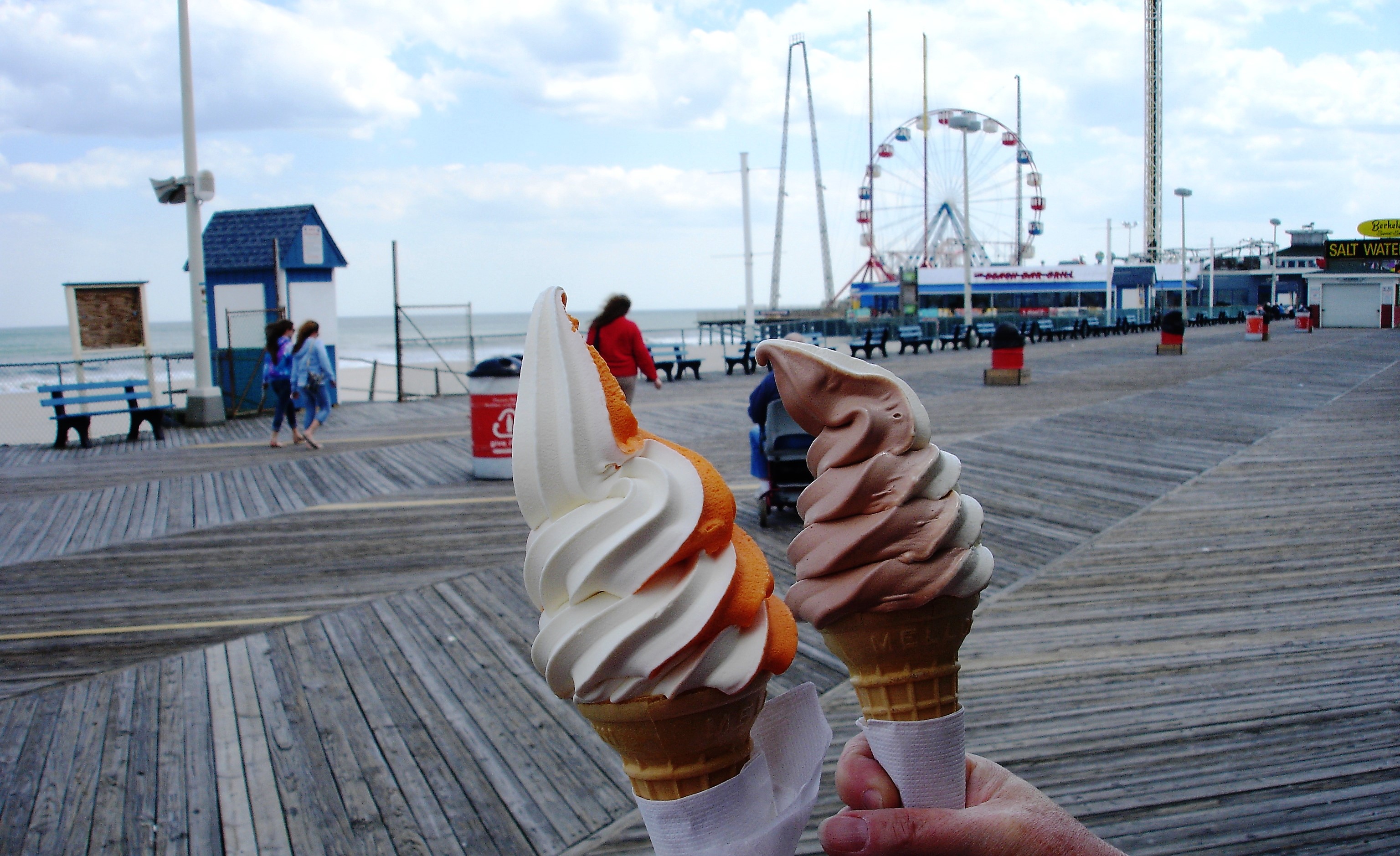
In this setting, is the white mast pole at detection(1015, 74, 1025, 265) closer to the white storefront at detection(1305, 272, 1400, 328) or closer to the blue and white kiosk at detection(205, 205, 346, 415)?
the white storefront at detection(1305, 272, 1400, 328)

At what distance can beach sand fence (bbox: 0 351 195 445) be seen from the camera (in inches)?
520

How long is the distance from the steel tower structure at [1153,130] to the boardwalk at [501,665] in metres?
70.1

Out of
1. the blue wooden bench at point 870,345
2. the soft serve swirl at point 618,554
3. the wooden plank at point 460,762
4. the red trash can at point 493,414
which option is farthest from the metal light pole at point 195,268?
the blue wooden bench at point 870,345

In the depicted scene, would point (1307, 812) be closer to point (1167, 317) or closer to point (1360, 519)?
point (1360, 519)

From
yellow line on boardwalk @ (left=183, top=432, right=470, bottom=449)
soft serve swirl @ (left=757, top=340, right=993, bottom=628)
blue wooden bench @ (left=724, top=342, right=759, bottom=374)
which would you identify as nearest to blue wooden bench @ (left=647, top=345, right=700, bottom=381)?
blue wooden bench @ (left=724, top=342, right=759, bottom=374)

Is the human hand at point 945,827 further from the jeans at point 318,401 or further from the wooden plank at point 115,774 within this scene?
the jeans at point 318,401

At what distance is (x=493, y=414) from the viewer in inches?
344

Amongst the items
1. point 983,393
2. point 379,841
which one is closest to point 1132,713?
point 379,841

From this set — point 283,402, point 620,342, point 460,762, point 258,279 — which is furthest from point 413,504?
point 258,279

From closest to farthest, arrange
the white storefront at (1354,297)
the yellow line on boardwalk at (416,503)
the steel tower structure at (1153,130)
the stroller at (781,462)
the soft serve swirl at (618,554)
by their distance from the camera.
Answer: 1. the soft serve swirl at (618,554)
2. the stroller at (781,462)
3. the yellow line on boardwalk at (416,503)
4. the white storefront at (1354,297)
5. the steel tower structure at (1153,130)

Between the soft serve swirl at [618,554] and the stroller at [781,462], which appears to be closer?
the soft serve swirl at [618,554]

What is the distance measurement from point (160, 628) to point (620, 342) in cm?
498

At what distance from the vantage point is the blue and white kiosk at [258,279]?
50.0 ft

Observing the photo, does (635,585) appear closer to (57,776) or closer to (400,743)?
(400,743)
